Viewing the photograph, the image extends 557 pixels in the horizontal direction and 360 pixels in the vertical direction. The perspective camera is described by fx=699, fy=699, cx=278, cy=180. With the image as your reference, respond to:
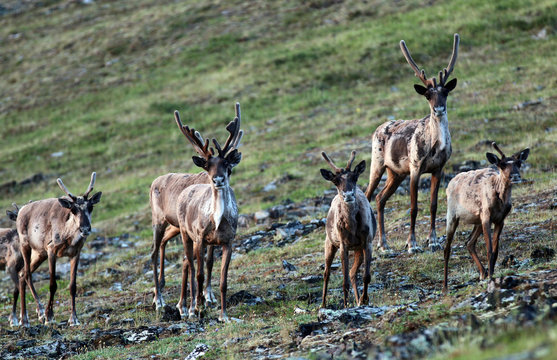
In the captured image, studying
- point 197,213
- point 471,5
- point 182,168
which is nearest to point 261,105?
point 182,168

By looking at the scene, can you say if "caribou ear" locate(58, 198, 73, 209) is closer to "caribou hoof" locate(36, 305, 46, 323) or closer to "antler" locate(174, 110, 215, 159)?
"caribou hoof" locate(36, 305, 46, 323)

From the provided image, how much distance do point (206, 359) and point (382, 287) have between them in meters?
4.58

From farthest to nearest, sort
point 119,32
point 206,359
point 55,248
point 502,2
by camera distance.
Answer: point 119,32 → point 502,2 → point 55,248 → point 206,359

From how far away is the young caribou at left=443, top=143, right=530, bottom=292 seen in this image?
11508 mm

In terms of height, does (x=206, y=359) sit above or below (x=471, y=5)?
below

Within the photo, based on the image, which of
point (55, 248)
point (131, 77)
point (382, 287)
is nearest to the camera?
point (382, 287)

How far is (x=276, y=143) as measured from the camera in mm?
30938

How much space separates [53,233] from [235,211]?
188 inches

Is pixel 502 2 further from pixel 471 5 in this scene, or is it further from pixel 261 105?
pixel 261 105

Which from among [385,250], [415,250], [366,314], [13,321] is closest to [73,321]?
[13,321]

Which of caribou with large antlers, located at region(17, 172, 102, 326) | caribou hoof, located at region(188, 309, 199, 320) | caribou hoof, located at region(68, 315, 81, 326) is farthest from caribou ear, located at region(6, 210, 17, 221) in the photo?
caribou hoof, located at region(188, 309, 199, 320)

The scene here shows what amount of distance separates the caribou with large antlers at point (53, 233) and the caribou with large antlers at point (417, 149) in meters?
6.56

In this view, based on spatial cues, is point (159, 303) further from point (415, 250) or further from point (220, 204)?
point (415, 250)

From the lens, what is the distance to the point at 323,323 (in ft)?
31.1
